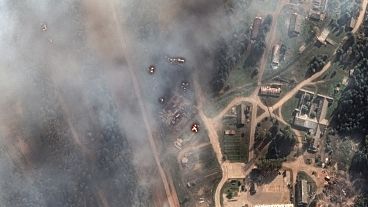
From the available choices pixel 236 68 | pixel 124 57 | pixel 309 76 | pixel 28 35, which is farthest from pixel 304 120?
pixel 28 35

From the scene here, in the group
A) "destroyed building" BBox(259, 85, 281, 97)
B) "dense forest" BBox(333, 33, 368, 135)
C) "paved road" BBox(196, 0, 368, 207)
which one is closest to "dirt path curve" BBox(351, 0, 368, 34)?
"dense forest" BBox(333, 33, 368, 135)

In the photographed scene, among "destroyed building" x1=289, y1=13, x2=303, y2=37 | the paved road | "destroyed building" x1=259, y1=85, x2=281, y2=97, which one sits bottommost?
the paved road

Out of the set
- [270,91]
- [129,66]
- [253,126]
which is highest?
[129,66]

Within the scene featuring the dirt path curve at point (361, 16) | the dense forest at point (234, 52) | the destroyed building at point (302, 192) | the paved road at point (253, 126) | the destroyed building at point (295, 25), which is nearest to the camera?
the destroyed building at point (302, 192)

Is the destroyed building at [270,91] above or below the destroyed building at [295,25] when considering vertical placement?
below

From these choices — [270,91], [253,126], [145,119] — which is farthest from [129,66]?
[270,91]

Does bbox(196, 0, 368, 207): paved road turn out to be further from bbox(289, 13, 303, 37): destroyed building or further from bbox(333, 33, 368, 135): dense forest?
bbox(289, 13, 303, 37): destroyed building

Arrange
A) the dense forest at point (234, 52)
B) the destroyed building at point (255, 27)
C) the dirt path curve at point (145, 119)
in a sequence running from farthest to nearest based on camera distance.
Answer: the destroyed building at point (255, 27), the dense forest at point (234, 52), the dirt path curve at point (145, 119)

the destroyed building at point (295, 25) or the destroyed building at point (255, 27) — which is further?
the destroyed building at point (295, 25)

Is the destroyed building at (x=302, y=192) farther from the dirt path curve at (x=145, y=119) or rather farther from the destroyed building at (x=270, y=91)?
the dirt path curve at (x=145, y=119)

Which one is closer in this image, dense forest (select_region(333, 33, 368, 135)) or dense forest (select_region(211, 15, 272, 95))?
dense forest (select_region(333, 33, 368, 135))

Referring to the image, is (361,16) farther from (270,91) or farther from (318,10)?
(270,91)

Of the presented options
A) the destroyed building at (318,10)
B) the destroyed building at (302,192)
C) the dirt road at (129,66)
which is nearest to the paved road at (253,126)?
the destroyed building at (302,192)
